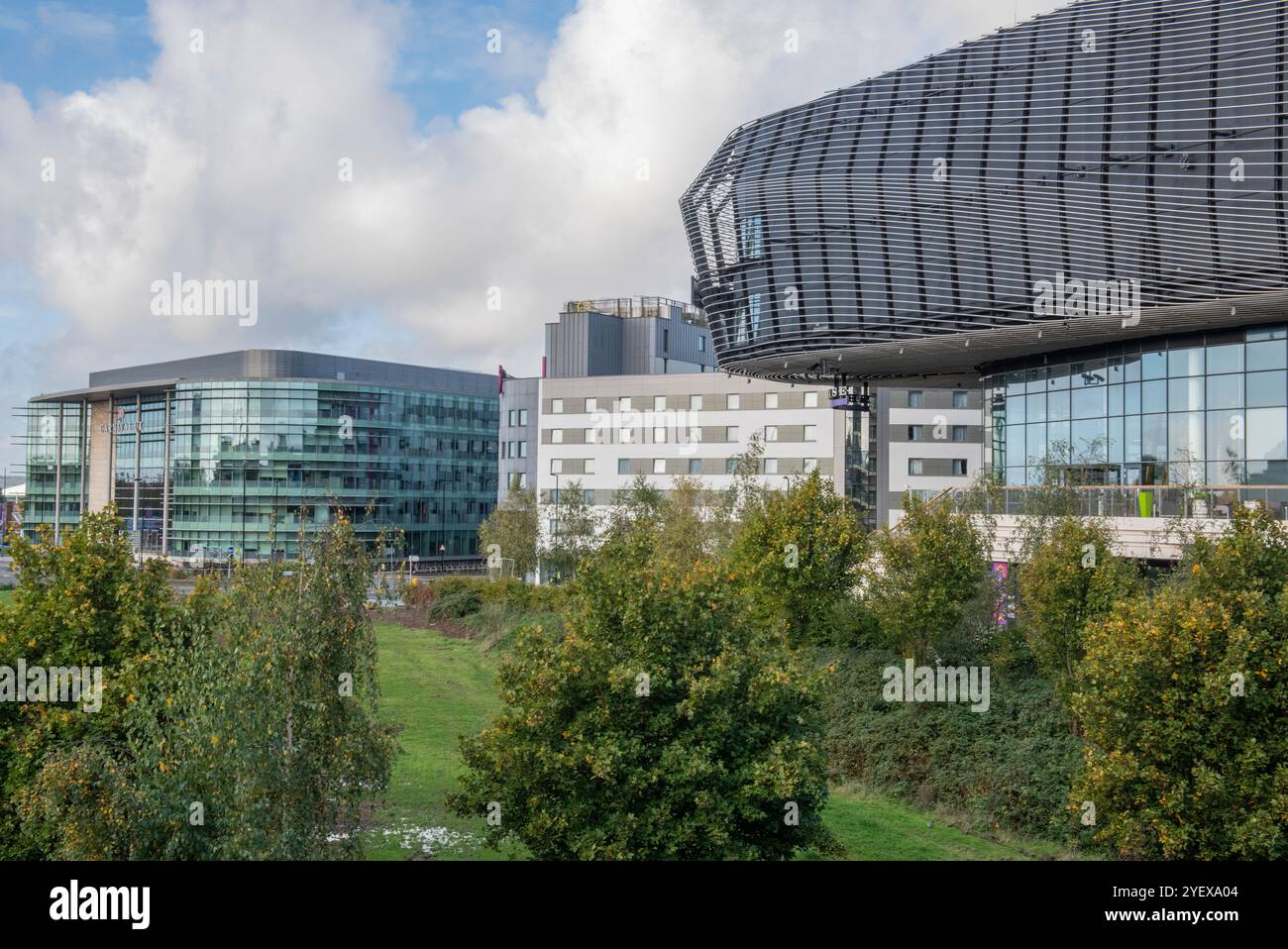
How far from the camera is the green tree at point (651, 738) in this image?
15086mm

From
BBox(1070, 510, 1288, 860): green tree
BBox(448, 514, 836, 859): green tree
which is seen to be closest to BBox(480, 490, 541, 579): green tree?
BBox(448, 514, 836, 859): green tree

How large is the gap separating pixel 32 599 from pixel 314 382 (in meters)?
75.6

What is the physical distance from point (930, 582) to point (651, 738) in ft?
51.5

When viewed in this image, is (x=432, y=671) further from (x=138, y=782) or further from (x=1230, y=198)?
(x=1230, y=198)

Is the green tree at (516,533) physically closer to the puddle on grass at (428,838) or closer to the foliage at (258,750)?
the puddle on grass at (428,838)

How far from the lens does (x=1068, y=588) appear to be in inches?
1010

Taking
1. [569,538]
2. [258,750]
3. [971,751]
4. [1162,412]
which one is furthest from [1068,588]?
[569,538]

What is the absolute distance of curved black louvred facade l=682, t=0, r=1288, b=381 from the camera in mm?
35969

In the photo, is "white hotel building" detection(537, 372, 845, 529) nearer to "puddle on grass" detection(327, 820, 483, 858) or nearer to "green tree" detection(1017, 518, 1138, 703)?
"green tree" detection(1017, 518, 1138, 703)

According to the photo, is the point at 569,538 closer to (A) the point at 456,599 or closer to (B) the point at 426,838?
(A) the point at 456,599

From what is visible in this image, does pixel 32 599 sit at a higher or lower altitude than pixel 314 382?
lower

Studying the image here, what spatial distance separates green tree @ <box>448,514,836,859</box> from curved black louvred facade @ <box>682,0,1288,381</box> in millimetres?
28267

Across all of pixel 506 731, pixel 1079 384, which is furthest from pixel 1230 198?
pixel 506 731

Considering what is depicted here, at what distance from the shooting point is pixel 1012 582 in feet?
107
